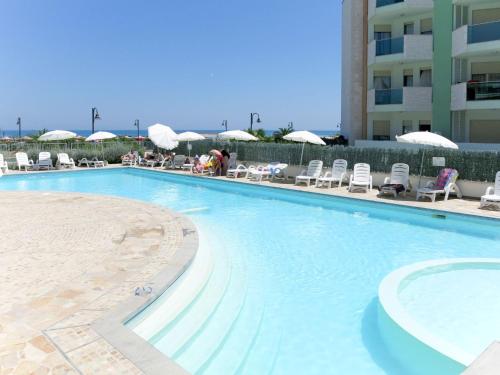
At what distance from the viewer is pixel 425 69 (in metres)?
25.5

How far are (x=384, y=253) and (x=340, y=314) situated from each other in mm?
3631

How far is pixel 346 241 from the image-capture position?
11039 millimetres

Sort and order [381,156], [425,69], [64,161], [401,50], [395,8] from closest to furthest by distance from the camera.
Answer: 1. [381,156]
2. [401,50]
3. [395,8]
4. [425,69]
5. [64,161]

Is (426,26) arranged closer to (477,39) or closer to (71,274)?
(477,39)

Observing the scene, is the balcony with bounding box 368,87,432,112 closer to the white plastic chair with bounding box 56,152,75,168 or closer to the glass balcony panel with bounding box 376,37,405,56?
the glass balcony panel with bounding box 376,37,405,56

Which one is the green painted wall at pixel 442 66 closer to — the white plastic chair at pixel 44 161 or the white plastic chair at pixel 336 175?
the white plastic chair at pixel 336 175

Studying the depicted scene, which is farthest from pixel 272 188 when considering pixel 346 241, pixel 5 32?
pixel 5 32

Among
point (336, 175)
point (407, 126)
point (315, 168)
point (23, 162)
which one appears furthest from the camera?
point (407, 126)

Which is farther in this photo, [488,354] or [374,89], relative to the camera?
[374,89]

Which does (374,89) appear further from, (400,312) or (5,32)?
(5,32)

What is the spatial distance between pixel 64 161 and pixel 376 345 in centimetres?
2404

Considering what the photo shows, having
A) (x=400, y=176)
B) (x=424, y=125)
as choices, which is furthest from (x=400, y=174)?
(x=424, y=125)

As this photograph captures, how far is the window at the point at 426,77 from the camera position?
2534 centimetres

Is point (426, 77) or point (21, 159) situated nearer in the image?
point (21, 159)
